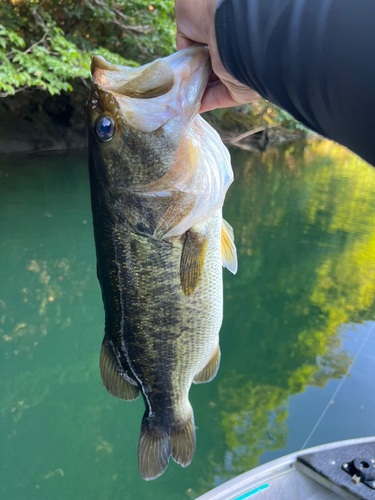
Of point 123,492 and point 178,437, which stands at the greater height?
point 178,437

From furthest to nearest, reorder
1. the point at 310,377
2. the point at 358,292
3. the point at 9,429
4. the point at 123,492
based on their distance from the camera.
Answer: the point at 358,292, the point at 310,377, the point at 9,429, the point at 123,492

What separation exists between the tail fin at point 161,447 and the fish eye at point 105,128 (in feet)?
3.16

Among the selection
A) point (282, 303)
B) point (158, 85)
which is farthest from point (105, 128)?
point (282, 303)

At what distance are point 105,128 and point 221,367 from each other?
118 inches

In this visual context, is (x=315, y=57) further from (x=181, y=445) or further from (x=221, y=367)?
(x=221, y=367)

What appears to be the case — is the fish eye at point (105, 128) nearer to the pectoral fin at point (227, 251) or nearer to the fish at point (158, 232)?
the fish at point (158, 232)

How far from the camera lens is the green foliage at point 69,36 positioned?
5.38 metres

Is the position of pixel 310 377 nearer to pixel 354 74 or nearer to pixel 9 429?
pixel 9 429

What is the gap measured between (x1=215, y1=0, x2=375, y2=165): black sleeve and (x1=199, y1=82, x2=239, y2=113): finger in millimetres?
351

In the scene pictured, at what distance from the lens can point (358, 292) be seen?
16.9 feet

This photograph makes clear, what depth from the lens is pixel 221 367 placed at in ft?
11.9

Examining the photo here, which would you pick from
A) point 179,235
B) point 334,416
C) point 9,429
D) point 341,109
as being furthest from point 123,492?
point 341,109

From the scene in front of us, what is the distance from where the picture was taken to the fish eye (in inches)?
41.6

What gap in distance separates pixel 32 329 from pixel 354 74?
3899 millimetres
